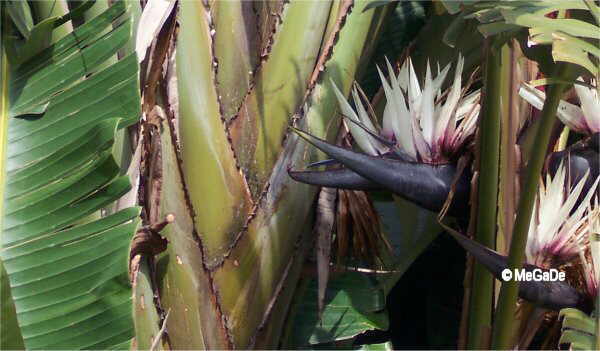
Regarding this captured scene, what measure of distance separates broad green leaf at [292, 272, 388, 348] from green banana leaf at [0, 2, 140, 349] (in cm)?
29

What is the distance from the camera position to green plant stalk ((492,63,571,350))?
0.54 meters

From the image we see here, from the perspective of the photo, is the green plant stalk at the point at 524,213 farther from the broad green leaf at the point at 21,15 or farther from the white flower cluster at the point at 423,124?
the broad green leaf at the point at 21,15

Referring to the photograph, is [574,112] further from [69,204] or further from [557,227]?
[69,204]

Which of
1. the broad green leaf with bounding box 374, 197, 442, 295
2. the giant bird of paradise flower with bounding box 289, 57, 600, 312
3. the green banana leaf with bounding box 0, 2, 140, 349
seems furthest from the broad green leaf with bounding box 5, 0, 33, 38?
the broad green leaf with bounding box 374, 197, 442, 295

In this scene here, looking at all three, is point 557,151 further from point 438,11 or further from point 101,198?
point 101,198

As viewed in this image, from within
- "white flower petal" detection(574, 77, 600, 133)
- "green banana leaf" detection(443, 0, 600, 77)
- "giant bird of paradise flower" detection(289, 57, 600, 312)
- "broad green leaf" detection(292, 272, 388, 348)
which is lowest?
"broad green leaf" detection(292, 272, 388, 348)

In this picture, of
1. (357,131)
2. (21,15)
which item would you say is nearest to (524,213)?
(357,131)

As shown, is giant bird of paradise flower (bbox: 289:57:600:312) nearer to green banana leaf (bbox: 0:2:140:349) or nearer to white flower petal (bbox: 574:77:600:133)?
white flower petal (bbox: 574:77:600:133)

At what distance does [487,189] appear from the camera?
2.10 ft

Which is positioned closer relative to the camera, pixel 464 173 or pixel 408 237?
pixel 464 173

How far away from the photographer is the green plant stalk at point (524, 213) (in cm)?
54

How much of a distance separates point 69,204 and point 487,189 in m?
0.36

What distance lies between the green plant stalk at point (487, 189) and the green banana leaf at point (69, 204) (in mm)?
301

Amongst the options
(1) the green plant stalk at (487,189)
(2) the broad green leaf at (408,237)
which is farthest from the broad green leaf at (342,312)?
(1) the green plant stalk at (487,189)
